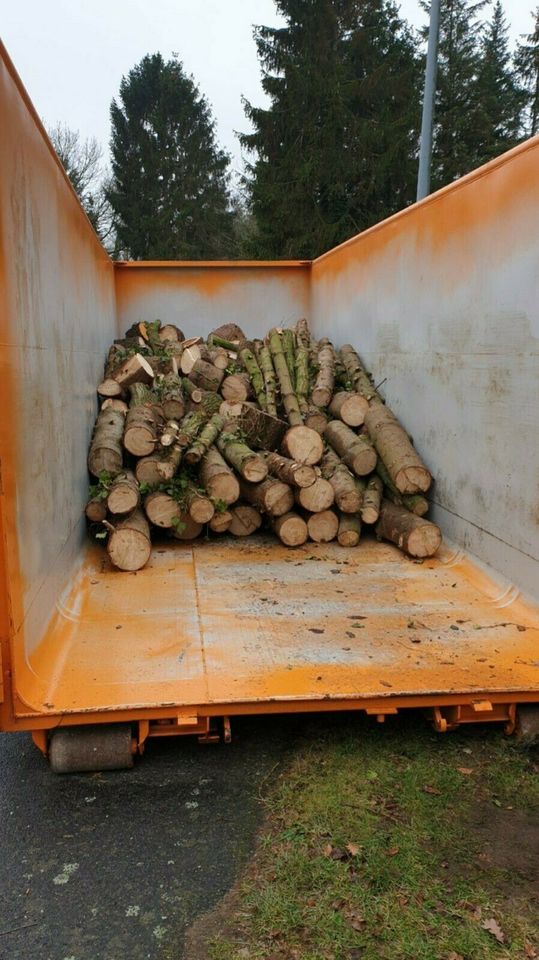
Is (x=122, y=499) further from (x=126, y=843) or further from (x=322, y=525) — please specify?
(x=126, y=843)

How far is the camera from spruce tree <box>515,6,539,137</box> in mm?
23906

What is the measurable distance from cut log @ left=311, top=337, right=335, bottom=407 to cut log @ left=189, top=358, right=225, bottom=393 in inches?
38.7

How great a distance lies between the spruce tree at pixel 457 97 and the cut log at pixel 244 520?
61.5 ft

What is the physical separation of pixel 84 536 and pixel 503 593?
3077mm

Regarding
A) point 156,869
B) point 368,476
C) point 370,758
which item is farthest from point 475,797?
point 368,476

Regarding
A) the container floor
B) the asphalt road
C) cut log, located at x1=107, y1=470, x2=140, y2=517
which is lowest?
the asphalt road

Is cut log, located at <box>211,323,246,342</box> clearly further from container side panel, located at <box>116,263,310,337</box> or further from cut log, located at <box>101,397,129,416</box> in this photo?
cut log, located at <box>101,397,129,416</box>

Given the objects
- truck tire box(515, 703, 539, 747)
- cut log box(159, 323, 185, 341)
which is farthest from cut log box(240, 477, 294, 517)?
cut log box(159, 323, 185, 341)

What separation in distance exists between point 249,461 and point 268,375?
1964 mm

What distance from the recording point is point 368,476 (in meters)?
6.18

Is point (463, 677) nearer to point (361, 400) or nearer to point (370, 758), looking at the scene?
point (370, 758)

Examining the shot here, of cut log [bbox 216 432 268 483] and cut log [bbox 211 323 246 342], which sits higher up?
cut log [bbox 211 323 246 342]

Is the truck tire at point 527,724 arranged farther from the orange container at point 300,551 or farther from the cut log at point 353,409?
the cut log at point 353,409

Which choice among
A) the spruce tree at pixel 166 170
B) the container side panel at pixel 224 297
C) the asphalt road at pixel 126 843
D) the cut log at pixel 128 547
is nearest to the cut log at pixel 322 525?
the cut log at pixel 128 547
